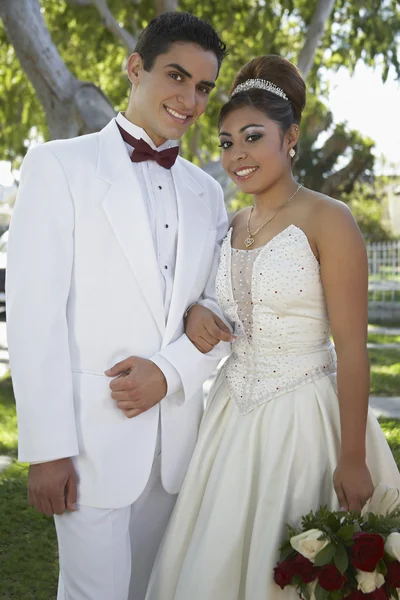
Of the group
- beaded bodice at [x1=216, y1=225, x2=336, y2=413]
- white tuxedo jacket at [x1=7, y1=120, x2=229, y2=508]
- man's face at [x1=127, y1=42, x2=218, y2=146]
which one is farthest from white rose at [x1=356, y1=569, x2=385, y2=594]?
man's face at [x1=127, y1=42, x2=218, y2=146]

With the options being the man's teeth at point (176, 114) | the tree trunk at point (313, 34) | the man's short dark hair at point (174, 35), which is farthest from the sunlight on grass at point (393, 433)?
the tree trunk at point (313, 34)

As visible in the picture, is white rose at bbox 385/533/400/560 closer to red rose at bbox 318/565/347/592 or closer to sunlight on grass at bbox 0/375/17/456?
red rose at bbox 318/565/347/592

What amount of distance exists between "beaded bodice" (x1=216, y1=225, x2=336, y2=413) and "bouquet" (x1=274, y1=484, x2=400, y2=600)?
1.58ft

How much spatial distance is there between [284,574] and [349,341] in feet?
2.34

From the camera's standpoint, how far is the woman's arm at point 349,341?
2342 millimetres

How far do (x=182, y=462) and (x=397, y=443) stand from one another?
286cm

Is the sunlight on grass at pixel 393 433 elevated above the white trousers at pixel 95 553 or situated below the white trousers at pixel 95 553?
below

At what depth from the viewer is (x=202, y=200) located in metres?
2.76

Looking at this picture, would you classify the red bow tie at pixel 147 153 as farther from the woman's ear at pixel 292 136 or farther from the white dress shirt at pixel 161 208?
the woman's ear at pixel 292 136

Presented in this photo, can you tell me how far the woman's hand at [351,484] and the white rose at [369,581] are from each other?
263 millimetres

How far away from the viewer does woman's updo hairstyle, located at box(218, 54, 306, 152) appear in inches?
102

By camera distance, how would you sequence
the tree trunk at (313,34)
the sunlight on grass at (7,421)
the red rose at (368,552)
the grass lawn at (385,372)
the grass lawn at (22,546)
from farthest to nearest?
the tree trunk at (313,34) → the grass lawn at (385,372) → the sunlight on grass at (7,421) → the grass lawn at (22,546) → the red rose at (368,552)

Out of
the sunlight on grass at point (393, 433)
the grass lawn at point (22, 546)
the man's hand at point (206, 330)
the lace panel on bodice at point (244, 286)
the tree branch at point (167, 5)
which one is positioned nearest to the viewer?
the man's hand at point (206, 330)

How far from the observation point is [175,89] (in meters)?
2.55
